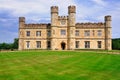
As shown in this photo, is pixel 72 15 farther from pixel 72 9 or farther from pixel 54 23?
pixel 54 23

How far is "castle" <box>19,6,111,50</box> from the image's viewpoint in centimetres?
6219

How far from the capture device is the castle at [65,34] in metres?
62.2

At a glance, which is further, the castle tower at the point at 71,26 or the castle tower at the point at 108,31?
the castle tower at the point at 108,31

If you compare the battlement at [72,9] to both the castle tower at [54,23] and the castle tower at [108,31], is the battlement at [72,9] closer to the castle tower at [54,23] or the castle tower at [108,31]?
the castle tower at [54,23]

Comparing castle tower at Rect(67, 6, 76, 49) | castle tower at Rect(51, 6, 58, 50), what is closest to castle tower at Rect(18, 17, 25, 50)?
castle tower at Rect(51, 6, 58, 50)

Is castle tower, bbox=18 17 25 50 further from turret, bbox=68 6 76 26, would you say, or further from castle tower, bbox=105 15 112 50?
castle tower, bbox=105 15 112 50

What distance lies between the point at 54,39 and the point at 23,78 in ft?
158

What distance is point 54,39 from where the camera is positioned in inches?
2448

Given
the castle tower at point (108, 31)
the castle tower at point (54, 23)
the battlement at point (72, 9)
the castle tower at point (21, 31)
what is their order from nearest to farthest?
the castle tower at point (54, 23) < the battlement at point (72, 9) < the castle tower at point (108, 31) < the castle tower at point (21, 31)

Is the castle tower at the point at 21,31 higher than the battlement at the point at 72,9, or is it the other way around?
the battlement at the point at 72,9

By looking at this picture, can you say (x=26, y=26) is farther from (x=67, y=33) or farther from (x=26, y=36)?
(x=67, y=33)

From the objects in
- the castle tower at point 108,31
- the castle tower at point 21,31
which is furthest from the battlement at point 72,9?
the castle tower at point 21,31

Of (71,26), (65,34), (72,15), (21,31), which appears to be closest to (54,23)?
(65,34)

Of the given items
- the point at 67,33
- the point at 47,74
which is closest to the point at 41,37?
the point at 67,33
